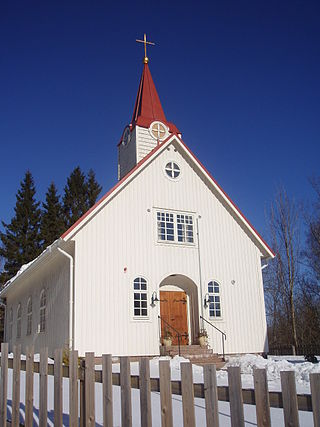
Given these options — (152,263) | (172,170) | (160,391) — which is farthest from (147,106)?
(160,391)

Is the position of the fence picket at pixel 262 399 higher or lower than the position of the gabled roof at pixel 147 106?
lower

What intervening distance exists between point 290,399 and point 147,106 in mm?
20204

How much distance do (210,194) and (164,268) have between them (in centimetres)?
381

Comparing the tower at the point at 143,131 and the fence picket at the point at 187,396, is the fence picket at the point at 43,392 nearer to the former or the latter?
the fence picket at the point at 187,396

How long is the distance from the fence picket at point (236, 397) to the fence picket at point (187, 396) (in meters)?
0.39

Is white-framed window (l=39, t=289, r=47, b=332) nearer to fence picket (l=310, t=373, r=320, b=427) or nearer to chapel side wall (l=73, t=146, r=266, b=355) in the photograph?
chapel side wall (l=73, t=146, r=266, b=355)

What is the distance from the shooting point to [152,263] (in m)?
15.7

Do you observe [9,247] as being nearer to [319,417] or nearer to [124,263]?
[124,263]

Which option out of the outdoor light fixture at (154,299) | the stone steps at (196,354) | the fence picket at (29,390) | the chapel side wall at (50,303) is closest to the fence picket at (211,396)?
the fence picket at (29,390)

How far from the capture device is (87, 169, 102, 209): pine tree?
41166mm

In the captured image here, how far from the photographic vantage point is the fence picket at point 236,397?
3.00 metres

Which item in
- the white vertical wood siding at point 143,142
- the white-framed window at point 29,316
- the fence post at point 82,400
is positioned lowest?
the fence post at point 82,400

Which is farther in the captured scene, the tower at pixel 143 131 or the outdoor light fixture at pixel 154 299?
the tower at pixel 143 131

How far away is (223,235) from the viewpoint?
57.0ft
